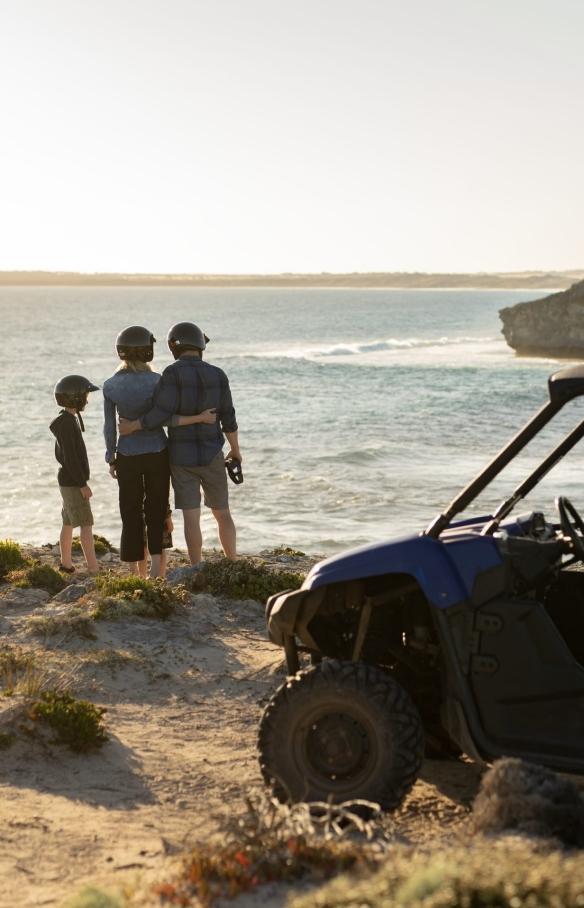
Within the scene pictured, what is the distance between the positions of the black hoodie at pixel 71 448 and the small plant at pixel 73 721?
385 centimetres

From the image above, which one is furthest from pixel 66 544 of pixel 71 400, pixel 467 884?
pixel 467 884

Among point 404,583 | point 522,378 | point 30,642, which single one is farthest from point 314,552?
point 522,378

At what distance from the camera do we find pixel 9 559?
10.4 metres

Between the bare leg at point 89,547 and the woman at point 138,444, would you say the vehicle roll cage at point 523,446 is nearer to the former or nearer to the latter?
the woman at point 138,444

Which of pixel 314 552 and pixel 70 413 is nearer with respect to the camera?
pixel 70 413

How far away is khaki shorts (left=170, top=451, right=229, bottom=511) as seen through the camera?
8.64m

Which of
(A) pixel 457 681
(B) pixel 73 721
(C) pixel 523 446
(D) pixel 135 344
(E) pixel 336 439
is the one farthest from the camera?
(E) pixel 336 439

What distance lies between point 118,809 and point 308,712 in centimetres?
123

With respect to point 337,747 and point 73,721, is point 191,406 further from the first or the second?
point 337,747

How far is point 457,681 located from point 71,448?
19.7ft

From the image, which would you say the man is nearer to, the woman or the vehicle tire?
the woman

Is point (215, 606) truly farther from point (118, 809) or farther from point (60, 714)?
point (118, 809)

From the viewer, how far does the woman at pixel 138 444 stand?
8336 mm

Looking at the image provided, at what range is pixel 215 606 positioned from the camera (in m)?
8.86
